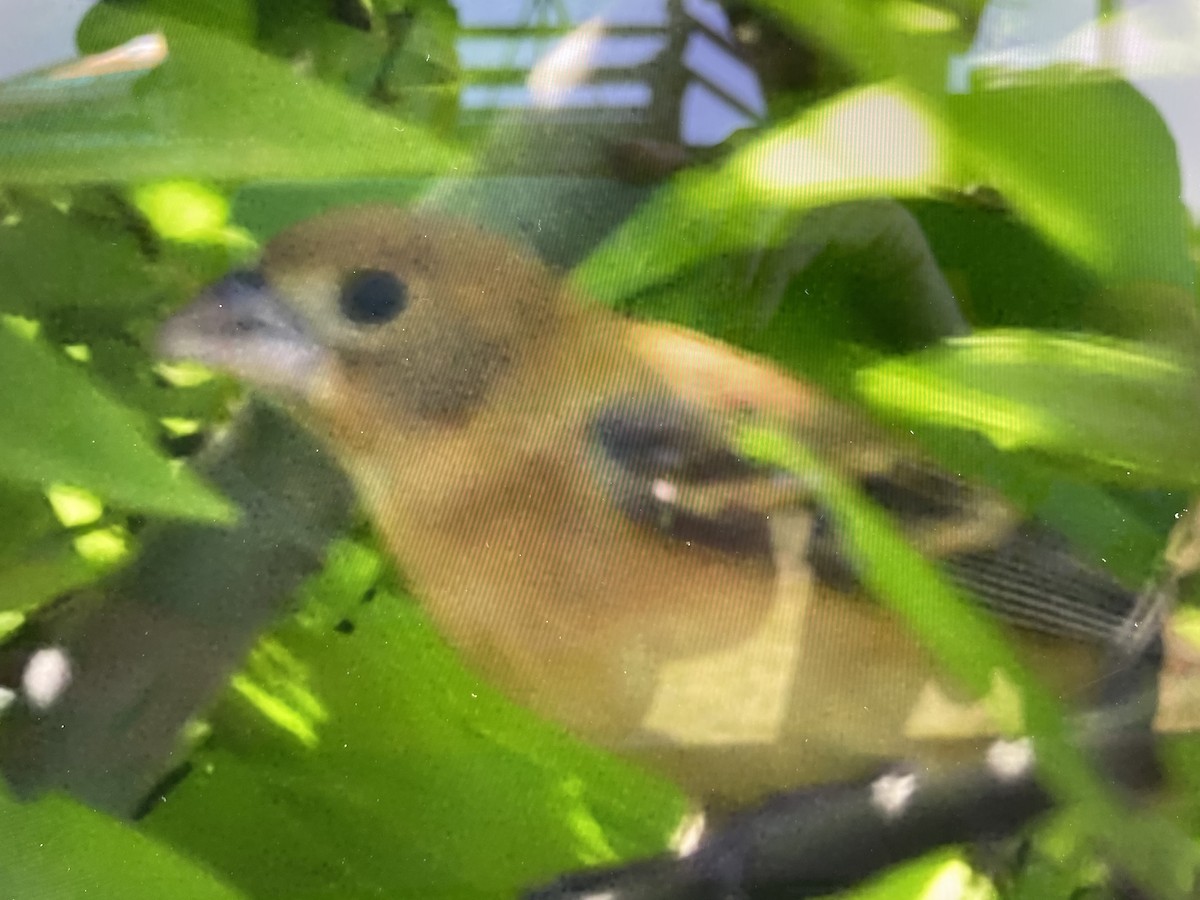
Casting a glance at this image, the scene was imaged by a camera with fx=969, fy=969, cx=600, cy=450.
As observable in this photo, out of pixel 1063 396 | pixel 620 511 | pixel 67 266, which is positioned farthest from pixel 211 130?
pixel 1063 396

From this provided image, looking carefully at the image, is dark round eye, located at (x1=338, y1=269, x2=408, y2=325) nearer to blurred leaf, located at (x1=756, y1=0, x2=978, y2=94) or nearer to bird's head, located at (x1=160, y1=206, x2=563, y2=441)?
bird's head, located at (x1=160, y1=206, x2=563, y2=441)

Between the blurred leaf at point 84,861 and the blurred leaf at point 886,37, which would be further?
the blurred leaf at point 886,37

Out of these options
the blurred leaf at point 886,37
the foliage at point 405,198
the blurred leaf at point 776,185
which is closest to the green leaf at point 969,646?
the foliage at point 405,198

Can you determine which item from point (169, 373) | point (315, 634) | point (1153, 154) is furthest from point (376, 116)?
point (1153, 154)

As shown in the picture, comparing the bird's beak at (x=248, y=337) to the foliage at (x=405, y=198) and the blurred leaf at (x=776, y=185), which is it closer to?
the foliage at (x=405, y=198)

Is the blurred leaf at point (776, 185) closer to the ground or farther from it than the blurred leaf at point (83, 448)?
farther from it

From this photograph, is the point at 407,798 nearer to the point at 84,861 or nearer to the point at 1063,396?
the point at 84,861

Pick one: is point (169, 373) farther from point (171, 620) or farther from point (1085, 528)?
point (1085, 528)

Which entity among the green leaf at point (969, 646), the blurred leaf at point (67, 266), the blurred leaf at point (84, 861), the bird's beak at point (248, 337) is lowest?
the blurred leaf at point (84, 861)
